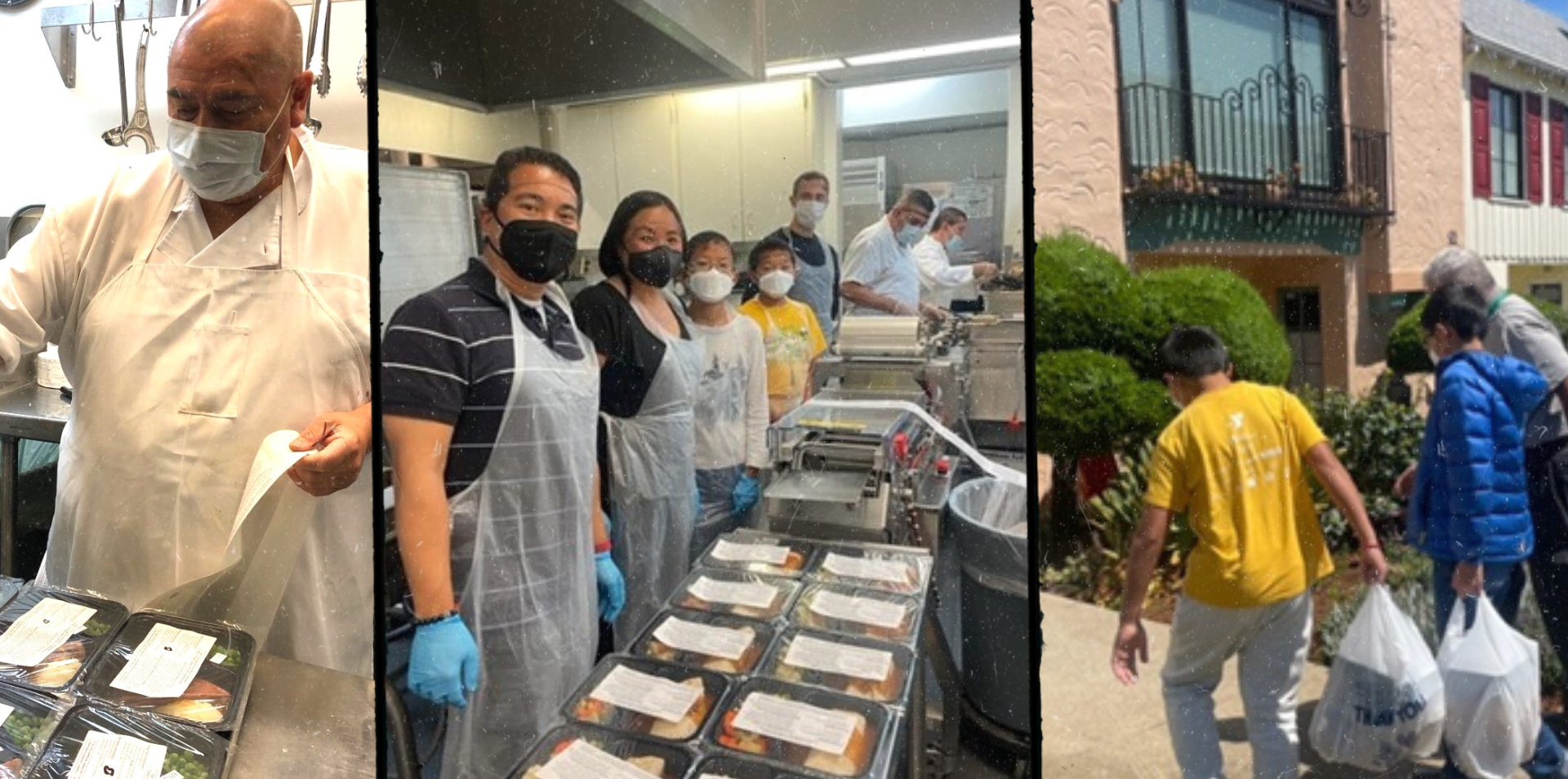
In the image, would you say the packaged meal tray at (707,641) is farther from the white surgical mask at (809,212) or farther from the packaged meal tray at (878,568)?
the white surgical mask at (809,212)

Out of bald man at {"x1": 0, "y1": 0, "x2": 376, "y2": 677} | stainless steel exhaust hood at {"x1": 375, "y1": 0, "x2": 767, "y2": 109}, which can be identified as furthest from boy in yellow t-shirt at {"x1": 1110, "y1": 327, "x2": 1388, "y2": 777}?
bald man at {"x1": 0, "y1": 0, "x2": 376, "y2": 677}

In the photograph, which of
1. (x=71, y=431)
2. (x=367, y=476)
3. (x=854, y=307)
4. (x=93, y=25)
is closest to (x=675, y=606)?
(x=854, y=307)

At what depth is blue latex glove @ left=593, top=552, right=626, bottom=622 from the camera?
3.24ft

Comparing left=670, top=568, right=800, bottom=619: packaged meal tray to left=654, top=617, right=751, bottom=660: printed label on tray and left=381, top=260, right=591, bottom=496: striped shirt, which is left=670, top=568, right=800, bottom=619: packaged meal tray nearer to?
left=654, top=617, right=751, bottom=660: printed label on tray

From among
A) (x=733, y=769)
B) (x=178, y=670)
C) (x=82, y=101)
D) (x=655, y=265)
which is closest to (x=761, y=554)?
(x=733, y=769)

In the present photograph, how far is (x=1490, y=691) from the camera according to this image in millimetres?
788

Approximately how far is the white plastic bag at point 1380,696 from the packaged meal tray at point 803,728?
418 millimetres

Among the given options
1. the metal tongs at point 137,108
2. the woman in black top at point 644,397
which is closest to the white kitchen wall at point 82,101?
the metal tongs at point 137,108

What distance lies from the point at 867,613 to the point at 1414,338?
1.87ft

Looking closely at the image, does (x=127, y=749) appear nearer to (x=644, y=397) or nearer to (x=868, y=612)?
(x=644, y=397)

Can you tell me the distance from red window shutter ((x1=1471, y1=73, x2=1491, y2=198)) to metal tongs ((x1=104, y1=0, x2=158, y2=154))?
157cm

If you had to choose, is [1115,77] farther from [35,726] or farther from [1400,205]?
[35,726]

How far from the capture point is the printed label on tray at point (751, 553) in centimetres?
94

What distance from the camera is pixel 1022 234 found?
2.73ft
